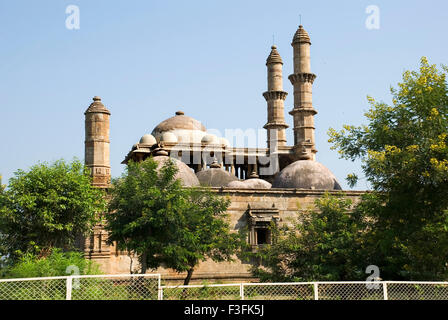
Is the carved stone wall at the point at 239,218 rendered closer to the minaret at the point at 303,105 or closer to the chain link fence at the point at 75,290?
the chain link fence at the point at 75,290

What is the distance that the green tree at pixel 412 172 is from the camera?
1455cm

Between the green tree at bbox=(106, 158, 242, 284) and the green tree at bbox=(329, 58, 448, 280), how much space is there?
16.4 ft

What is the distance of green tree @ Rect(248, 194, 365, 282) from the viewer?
683 inches

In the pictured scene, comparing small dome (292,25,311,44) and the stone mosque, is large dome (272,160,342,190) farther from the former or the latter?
small dome (292,25,311,44)

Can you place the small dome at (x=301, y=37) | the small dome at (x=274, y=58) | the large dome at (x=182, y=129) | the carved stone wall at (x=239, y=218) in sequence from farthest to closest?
the small dome at (x=274, y=58) → the large dome at (x=182, y=129) → the small dome at (x=301, y=37) → the carved stone wall at (x=239, y=218)

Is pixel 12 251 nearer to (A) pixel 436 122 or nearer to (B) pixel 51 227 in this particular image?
(B) pixel 51 227

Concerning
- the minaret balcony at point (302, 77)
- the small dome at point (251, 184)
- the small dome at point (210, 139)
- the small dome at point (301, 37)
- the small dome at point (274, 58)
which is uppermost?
the small dome at point (301, 37)

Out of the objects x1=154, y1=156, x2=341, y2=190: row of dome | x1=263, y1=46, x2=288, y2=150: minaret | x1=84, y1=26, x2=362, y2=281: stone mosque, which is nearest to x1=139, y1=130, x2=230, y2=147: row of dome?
x1=84, y1=26, x2=362, y2=281: stone mosque

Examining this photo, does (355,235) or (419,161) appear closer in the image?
(419,161)

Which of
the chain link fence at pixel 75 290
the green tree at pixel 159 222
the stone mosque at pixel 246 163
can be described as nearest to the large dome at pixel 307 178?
the stone mosque at pixel 246 163

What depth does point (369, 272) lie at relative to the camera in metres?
17.0
